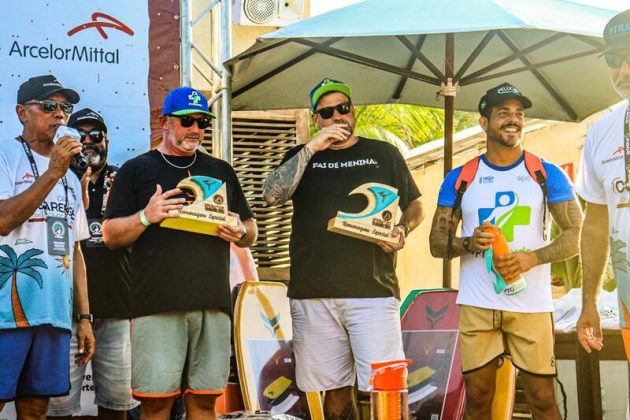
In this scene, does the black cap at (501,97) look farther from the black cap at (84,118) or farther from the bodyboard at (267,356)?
the black cap at (84,118)

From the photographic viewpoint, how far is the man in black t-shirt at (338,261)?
5984mm

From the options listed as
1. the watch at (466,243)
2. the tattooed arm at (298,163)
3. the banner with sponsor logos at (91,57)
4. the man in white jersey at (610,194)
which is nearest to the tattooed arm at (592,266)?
the man in white jersey at (610,194)

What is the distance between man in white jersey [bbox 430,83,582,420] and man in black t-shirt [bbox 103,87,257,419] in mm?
1329

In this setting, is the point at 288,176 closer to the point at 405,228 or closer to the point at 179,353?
the point at 405,228

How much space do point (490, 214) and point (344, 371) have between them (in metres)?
1.22

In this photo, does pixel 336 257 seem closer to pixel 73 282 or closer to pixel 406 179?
pixel 406 179

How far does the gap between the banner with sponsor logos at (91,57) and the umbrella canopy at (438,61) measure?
0.87m

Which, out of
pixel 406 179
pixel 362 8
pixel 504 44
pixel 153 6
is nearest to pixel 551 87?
pixel 504 44

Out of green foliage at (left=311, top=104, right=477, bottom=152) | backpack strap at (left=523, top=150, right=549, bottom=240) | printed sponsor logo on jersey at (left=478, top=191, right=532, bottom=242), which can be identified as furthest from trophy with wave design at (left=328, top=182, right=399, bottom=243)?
green foliage at (left=311, top=104, right=477, bottom=152)

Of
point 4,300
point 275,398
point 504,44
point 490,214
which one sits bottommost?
point 275,398

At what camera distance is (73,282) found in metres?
5.59

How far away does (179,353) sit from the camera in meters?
5.46

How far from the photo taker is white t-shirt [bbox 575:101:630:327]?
4.50 metres

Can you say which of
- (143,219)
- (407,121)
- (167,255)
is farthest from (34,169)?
(407,121)
